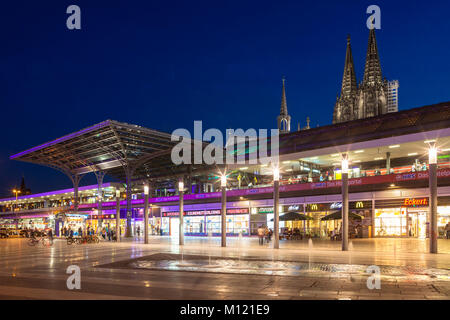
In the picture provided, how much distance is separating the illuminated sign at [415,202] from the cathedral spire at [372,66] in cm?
8153

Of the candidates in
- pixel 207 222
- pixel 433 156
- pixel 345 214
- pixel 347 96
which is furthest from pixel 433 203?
pixel 347 96

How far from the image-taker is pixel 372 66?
4368 inches

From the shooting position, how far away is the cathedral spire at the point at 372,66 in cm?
10904

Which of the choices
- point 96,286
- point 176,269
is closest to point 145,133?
point 176,269

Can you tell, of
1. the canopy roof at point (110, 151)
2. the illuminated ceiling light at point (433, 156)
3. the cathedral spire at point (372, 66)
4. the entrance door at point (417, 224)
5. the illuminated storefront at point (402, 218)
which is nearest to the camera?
the illuminated ceiling light at point (433, 156)

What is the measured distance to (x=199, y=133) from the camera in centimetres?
5925

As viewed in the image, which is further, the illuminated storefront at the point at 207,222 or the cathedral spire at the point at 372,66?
the cathedral spire at the point at 372,66

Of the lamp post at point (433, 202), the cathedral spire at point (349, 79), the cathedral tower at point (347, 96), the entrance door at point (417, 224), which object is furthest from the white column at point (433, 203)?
the cathedral spire at point (349, 79)

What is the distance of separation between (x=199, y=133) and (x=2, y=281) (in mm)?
47045

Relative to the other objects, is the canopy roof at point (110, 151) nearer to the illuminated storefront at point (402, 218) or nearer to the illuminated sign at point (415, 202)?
the illuminated storefront at point (402, 218)

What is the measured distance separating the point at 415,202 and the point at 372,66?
85.7 metres

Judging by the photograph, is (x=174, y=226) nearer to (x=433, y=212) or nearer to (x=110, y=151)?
(x=110, y=151)

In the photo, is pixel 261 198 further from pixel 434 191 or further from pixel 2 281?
pixel 2 281
